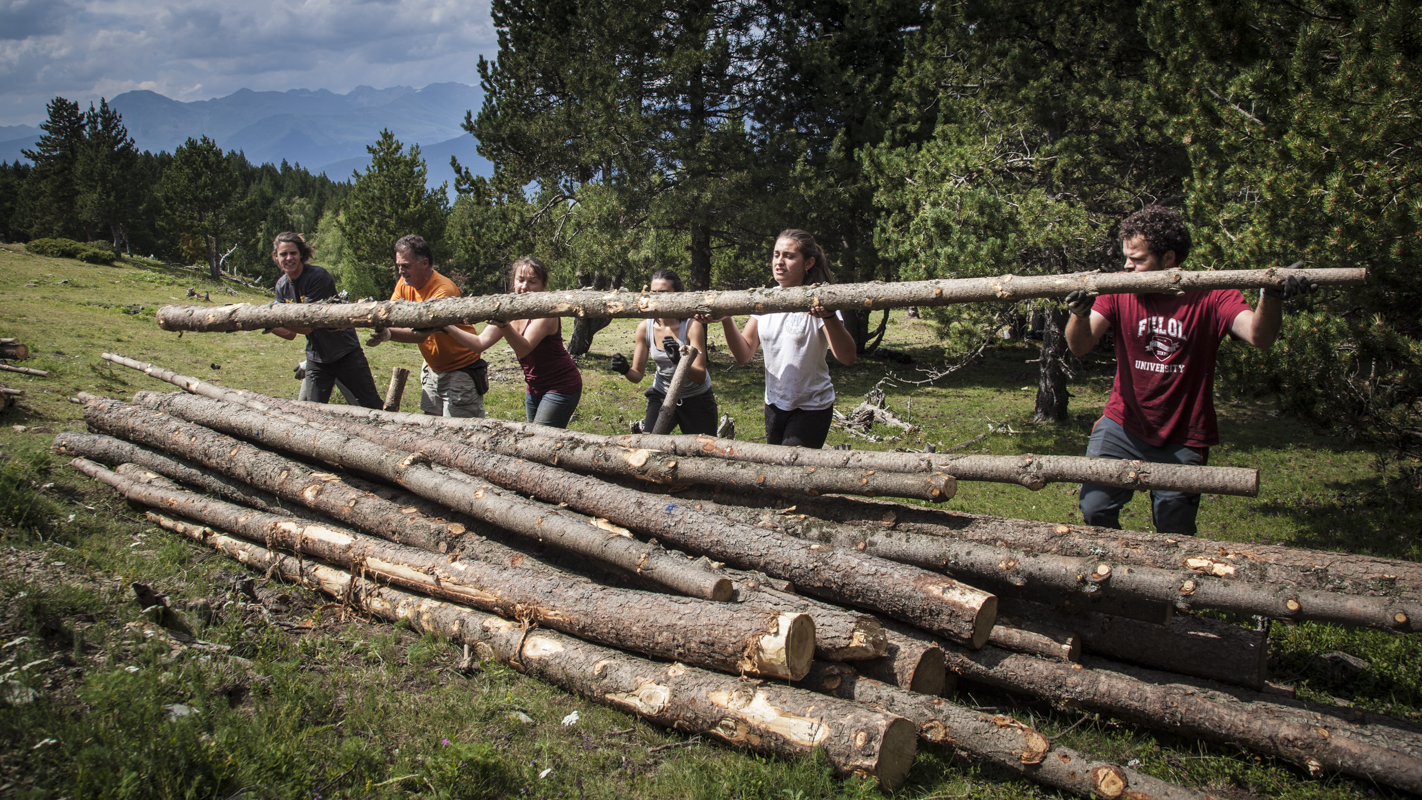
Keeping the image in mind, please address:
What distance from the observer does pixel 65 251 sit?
1280 inches

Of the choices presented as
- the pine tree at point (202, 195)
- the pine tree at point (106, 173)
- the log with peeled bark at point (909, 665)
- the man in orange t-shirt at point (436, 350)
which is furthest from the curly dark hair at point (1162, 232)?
the pine tree at point (106, 173)

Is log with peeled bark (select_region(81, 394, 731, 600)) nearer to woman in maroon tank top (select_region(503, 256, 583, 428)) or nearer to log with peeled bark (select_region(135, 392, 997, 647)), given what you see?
log with peeled bark (select_region(135, 392, 997, 647))

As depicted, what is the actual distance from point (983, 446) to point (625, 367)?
218 inches

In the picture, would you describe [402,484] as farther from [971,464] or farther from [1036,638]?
[1036,638]

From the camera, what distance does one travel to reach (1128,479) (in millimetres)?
3795

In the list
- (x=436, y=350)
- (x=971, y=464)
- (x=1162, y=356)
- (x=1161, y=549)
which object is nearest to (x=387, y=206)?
(x=436, y=350)

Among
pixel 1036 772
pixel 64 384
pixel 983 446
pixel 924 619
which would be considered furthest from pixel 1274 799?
pixel 64 384

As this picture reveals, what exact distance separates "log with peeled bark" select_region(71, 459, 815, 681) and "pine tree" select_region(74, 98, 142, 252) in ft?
205

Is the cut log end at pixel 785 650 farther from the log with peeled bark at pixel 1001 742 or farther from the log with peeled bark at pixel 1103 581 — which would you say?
the log with peeled bark at pixel 1103 581

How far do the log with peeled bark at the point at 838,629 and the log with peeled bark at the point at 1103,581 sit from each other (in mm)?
555

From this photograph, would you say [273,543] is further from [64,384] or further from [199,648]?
[64,384]

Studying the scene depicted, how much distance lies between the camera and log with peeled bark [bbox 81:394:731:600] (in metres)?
3.58

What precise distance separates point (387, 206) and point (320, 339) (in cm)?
3044

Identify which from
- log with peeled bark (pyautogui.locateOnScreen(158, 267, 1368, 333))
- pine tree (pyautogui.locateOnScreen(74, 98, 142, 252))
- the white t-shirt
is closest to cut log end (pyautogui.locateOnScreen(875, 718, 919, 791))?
log with peeled bark (pyautogui.locateOnScreen(158, 267, 1368, 333))
